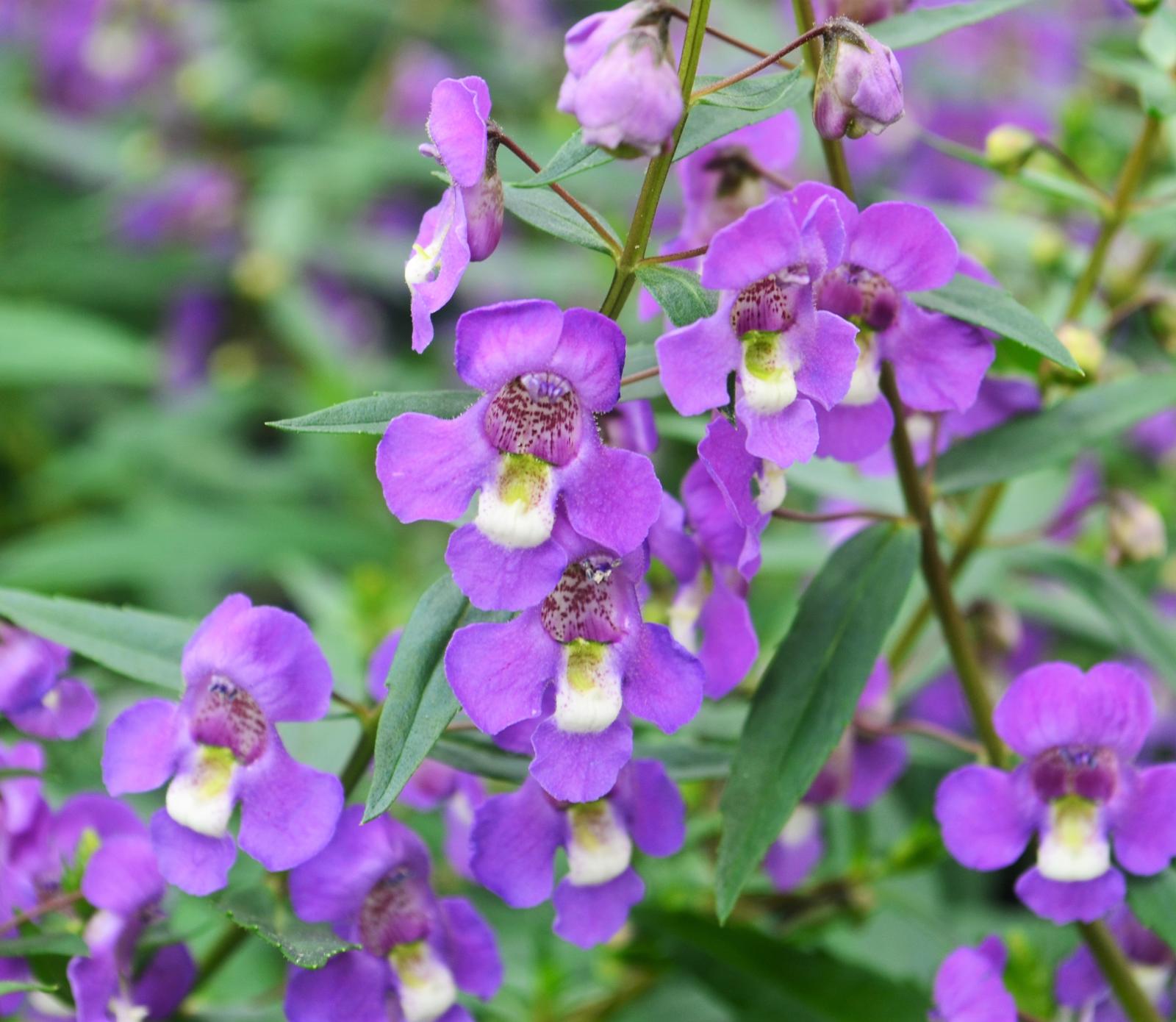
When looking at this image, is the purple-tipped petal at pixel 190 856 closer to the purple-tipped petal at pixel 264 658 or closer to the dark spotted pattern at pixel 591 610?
the purple-tipped petal at pixel 264 658

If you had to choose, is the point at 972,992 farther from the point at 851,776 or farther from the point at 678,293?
the point at 678,293

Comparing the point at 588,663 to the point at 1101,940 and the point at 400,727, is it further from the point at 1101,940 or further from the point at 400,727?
the point at 1101,940

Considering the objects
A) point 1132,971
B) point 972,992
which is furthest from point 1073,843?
point 1132,971

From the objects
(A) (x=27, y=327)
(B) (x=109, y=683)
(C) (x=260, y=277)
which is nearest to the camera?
(B) (x=109, y=683)

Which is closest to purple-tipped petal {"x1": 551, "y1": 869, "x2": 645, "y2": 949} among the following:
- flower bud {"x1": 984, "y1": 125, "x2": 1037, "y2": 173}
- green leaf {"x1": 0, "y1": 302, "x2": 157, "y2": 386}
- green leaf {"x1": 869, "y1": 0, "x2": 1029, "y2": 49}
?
green leaf {"x1": 869, "y1": 0, "x2": 1029, "y2": 49}

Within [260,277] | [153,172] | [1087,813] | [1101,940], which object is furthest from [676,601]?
[153,172]

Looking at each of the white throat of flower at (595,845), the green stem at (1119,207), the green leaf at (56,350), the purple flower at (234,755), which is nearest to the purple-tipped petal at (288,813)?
the purple flower at (234,755)
